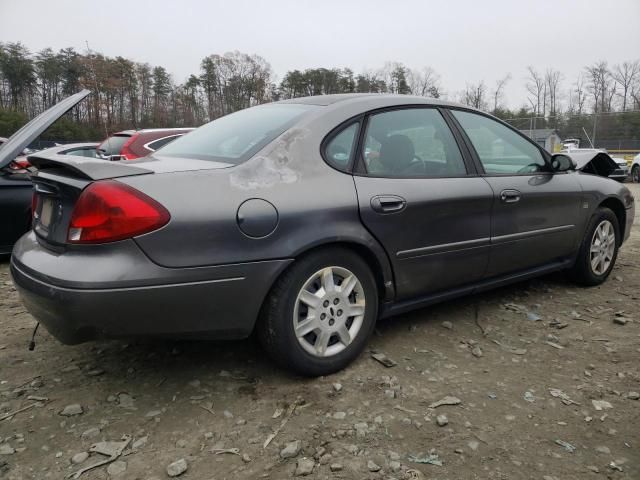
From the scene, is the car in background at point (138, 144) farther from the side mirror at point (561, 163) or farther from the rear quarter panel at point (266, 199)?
the side mirror at point (561, 163)

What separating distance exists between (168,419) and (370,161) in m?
1.64

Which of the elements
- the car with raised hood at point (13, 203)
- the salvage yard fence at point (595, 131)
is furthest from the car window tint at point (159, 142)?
the salvage yard fence at point (595, 131)

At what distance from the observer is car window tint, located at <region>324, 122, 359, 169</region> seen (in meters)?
2.61

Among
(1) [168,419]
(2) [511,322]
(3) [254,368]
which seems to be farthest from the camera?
(2) [511,322]

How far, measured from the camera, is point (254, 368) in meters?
2.70

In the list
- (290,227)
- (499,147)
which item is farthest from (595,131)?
(290,227)

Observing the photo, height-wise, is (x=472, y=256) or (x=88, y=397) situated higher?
(x=472, y=256)

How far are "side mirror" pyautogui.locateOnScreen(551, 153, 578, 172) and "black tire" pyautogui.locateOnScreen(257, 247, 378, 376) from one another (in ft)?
6.64

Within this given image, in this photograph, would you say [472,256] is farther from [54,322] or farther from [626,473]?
[54,322]

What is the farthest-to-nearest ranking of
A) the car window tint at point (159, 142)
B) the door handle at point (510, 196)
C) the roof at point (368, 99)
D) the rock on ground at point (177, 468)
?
the car window tint at point (159, 142) < the door handle at point (510, 196) < the roof at point (368, 99) < the rock on ground at point (177, 468)

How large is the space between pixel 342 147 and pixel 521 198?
1486 millimetres

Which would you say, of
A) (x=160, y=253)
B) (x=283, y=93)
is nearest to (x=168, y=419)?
(x=160, y=253)

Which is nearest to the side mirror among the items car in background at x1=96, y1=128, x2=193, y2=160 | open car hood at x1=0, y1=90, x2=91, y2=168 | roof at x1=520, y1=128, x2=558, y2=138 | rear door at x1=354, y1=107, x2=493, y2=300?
rear door at x1=354, y1=107, x2=493, y2=300

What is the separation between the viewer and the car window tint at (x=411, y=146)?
2816 millimetres
